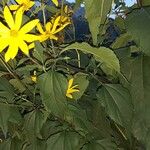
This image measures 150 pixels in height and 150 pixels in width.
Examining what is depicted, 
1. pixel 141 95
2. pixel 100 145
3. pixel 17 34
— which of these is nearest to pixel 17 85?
pixel 17 34

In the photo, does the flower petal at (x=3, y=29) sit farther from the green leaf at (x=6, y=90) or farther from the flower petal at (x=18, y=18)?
the green leaf at (x=6, y=90)

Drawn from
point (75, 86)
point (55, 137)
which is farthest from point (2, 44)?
point (55, 137)

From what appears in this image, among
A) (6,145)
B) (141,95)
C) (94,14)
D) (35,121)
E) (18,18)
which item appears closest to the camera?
(94,14)

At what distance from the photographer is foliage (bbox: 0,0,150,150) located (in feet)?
2.62

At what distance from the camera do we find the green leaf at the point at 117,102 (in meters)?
0.94

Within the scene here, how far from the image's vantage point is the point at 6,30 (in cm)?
97

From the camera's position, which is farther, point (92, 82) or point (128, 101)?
point (92, 82)

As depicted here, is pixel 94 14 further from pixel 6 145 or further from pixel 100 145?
pixel 6 145

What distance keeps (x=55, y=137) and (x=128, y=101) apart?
0.85 ft

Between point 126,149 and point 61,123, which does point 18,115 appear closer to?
point 61,123

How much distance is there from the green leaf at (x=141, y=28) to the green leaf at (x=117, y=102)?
0.81ft

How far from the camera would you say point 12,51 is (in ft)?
3.04

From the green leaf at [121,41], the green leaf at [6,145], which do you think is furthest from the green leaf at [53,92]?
the green leaf at [6,145]

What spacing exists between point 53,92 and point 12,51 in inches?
6.0
